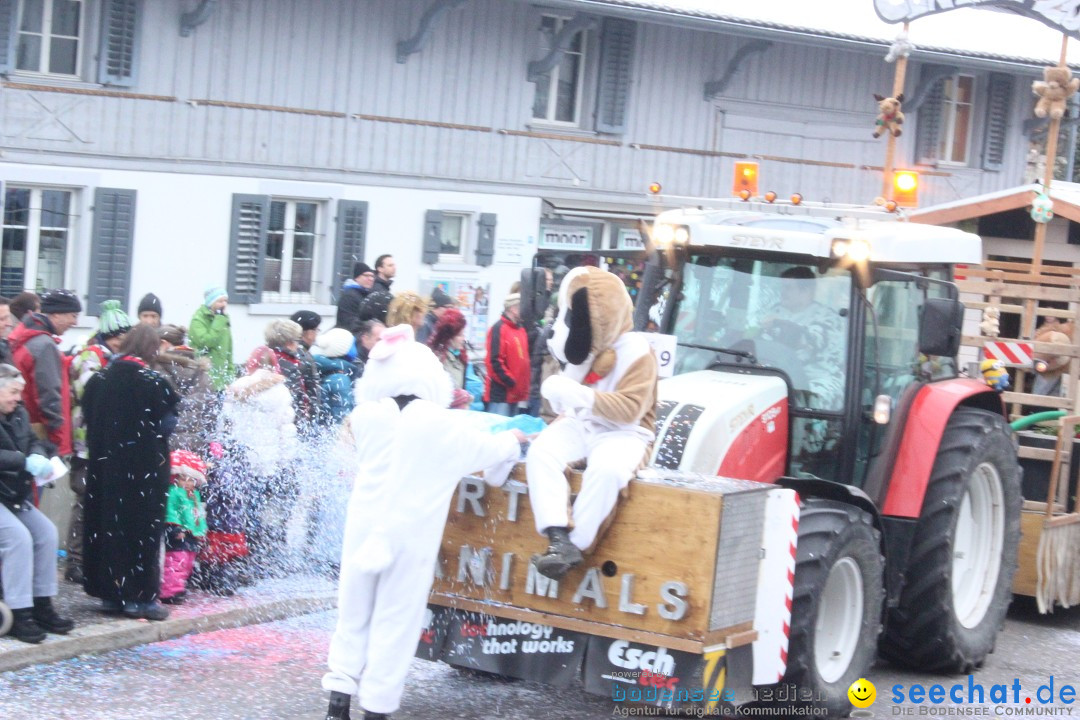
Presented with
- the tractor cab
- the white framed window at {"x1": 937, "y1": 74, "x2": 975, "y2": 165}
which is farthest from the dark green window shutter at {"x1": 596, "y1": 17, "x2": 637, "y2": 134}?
the tractor cab

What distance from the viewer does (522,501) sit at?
636 cm

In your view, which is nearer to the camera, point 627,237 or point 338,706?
point 338,706

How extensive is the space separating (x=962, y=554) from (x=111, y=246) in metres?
11.3

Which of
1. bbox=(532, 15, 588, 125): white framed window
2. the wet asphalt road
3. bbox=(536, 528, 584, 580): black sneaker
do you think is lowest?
the wet asphalt road

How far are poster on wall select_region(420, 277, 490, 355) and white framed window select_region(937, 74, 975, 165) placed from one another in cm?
1012

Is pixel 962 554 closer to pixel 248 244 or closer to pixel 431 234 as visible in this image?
pixel 248 244

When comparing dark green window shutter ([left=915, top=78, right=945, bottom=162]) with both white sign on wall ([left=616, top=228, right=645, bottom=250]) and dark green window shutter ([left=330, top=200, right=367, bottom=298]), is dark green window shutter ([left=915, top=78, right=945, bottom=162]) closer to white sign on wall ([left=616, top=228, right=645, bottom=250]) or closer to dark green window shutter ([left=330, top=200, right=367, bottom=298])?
white sign on wall ([left=616, top=228, right=645, bottom=250])

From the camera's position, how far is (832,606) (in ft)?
22.7

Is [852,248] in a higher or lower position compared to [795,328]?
higher

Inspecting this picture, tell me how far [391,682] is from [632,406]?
1.52 m

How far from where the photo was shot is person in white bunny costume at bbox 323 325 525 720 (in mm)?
6027

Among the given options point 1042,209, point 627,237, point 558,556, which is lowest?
point 558,556

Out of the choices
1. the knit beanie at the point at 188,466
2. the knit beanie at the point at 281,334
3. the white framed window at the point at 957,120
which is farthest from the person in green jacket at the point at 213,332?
the white framed window at the point at 957,120

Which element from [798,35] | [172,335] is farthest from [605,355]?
[798,35]
